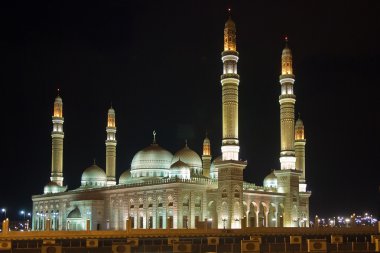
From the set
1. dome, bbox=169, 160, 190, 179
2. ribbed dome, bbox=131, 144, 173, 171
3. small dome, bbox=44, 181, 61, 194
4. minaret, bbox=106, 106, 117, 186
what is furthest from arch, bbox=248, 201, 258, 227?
small dome, bbox=44, 181, 61, 194

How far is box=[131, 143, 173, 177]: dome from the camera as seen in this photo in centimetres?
6650

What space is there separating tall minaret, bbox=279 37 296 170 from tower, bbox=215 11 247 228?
8.15 m

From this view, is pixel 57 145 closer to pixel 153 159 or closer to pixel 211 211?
pixel 153 159

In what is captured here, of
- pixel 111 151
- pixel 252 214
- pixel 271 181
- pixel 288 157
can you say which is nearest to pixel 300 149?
pixel 271 181

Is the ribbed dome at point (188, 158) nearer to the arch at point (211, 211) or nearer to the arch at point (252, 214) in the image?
the arch at point (211, 211)

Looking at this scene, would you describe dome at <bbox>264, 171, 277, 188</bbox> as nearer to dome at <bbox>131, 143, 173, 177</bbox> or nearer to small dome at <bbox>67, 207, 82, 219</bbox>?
dome at <bbox>131, 143, 173, 177</bbox>

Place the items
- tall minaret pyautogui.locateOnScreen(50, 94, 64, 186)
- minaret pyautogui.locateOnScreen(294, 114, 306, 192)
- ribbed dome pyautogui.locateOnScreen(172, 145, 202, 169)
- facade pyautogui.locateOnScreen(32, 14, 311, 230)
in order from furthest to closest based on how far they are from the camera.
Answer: tall minaret pyautogui.locateOnScreen(50, 94, 64, 186) → minaret pyautogui.locateOnScreen(294, 114, 306, 192) → ribbed dome pyautogui.locateOnScreen(172, 145, 202, 169) → facade pyautogui.locateOnScreen(32, 14, 311, 230)

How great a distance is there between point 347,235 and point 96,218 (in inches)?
1090

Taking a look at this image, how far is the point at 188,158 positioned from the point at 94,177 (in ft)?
50.0

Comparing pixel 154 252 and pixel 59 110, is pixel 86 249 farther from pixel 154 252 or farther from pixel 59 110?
pixel 59 110

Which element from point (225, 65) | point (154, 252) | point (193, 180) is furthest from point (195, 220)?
point (154, 252)

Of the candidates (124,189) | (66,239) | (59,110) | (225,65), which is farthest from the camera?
(59,110)

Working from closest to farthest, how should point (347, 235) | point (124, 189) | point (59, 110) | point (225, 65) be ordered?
1. point (347, 235)
2. point (225, 65)
3. point (124, 189)
4. point (59, 110)

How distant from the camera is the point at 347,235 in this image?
50.5 metres
